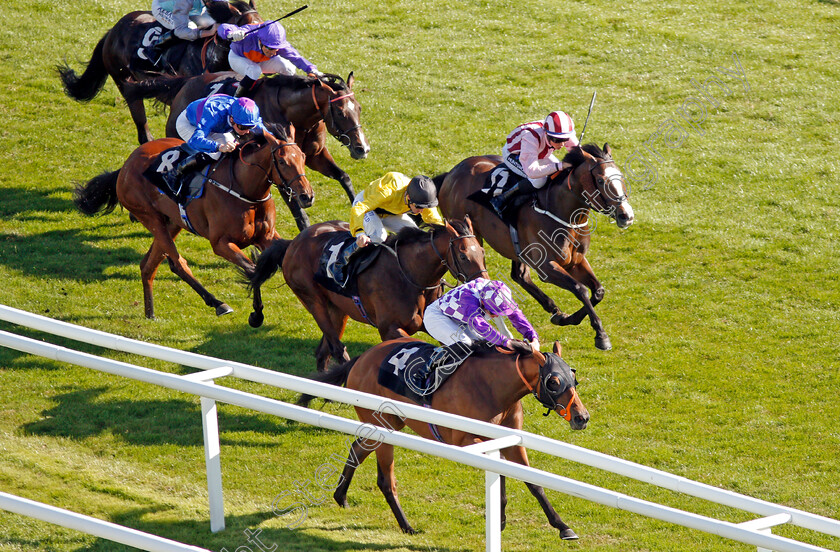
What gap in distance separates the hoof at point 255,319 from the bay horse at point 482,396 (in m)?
2.81

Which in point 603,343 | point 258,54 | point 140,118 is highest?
point 258,54

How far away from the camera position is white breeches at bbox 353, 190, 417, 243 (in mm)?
7422

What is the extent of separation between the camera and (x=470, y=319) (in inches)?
239

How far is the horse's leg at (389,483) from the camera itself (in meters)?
6.20

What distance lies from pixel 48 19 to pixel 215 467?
13.8 meters

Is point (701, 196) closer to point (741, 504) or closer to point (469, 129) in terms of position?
point (469, 129)

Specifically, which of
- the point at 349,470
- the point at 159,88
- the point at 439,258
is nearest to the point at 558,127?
the point at 439,258

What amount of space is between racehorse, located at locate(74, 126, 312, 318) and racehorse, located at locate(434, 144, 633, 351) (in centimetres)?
192

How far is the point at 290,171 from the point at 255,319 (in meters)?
1.55

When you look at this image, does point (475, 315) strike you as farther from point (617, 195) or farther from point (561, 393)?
point (617, 195)

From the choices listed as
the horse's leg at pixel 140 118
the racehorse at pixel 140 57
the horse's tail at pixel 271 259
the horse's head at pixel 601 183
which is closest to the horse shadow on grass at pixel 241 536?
the horse's tail at pixel 271 259

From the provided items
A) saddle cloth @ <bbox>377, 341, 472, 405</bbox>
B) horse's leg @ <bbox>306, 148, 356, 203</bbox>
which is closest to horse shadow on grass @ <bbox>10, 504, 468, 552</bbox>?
saddle cloth @ <bbox>377, 341, 472, 405</bbox>

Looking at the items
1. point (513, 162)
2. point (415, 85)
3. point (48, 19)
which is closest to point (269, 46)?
point (513, 162)

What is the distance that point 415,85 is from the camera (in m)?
15.0
